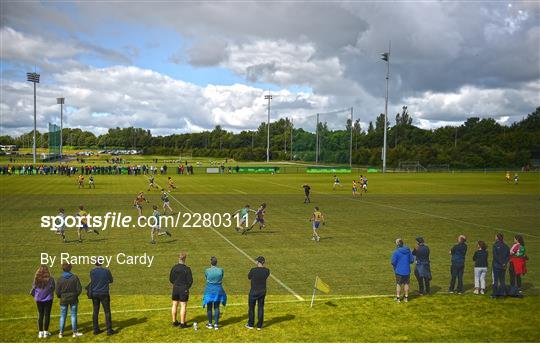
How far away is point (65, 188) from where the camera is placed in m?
51.9

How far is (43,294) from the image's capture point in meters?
10.9

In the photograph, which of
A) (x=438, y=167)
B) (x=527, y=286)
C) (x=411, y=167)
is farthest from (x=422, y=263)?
(x=438, y=167)

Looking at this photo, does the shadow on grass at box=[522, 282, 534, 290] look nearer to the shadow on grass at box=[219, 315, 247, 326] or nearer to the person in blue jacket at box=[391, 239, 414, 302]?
the person in blue jacket at box=[391, 239, 414, 302]

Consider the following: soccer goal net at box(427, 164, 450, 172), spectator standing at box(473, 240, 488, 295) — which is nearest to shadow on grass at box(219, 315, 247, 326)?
spectator standing at box(473, 240, 488, 295)

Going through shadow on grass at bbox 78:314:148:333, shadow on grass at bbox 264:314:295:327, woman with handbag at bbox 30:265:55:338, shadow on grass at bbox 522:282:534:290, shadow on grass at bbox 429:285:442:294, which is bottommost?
shadow on grass at bbox 78:314:148:333

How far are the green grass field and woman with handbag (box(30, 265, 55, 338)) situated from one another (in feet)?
1.36

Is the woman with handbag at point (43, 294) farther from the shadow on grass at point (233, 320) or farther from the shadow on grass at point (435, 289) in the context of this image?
Result: the shadow on grass at point (435, 289)

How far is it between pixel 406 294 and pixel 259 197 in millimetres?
30822

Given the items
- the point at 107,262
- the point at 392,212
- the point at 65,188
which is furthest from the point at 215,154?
the point at 107,262

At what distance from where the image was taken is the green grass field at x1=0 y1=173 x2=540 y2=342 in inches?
459

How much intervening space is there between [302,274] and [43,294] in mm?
8576

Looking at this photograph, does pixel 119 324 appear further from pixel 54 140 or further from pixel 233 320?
pixel 54 140

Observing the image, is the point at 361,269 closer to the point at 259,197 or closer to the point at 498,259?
the point at 498,259

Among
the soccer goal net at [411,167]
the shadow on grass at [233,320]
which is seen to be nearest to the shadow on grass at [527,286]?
→ the shadow on grass at [233,320]
